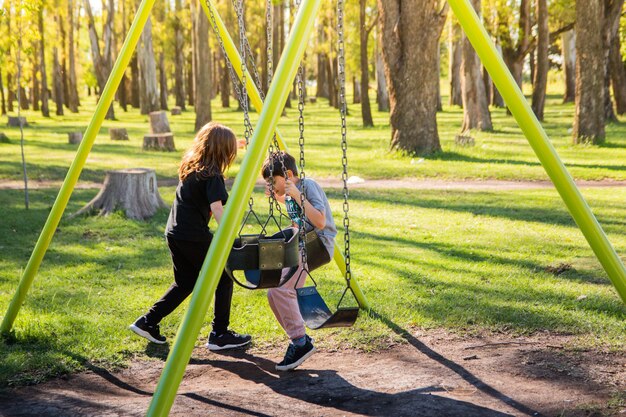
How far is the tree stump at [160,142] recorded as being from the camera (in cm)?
2012

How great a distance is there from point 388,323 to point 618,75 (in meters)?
24.2

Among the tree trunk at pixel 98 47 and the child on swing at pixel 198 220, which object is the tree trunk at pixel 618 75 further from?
the tree trunk at pixel 98 47

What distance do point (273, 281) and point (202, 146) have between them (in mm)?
1092

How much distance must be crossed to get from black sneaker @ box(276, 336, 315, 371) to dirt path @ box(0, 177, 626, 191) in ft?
27.8

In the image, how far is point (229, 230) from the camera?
357cm

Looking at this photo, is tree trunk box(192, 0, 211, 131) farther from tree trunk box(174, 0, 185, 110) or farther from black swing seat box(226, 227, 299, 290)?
tree trunk box(174, 0, 185, 110)

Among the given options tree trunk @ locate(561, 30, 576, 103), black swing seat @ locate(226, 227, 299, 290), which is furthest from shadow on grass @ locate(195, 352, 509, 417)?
tree trunk @ locate(561, 30, 576, 103)

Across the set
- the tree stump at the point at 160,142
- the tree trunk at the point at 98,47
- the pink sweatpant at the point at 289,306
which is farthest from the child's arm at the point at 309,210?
the tree trunk at the point at 98,47

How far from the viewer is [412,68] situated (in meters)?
16.5

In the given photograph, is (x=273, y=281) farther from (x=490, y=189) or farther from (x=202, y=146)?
(x=490, y=189)

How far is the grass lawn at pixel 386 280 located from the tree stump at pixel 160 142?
8.74m

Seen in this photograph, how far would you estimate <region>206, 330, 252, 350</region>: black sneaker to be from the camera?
5371mm

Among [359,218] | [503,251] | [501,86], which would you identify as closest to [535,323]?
[501,86]

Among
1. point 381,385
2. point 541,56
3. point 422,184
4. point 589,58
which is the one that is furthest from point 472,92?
point 381,385
